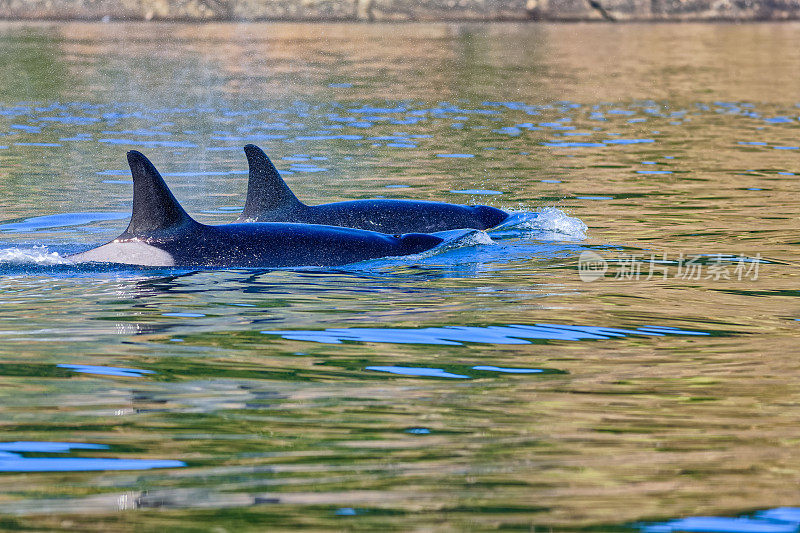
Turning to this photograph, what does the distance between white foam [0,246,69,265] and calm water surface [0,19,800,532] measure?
5cm

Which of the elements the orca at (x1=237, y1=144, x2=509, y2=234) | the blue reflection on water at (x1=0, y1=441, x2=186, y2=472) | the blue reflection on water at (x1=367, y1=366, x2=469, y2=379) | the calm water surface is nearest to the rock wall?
the calm water surface

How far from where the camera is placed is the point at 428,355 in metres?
8.78

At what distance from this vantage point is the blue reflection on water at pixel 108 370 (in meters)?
8.20

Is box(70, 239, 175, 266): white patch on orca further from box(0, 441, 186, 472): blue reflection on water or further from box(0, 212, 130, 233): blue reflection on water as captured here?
Result: box(0, 441, 186, 472): blue reflection on water

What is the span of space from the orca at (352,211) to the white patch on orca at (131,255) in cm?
230

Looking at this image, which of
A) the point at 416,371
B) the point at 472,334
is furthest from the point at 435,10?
the point at 416,371

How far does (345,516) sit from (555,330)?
14.6 ft

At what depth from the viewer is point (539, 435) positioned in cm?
679

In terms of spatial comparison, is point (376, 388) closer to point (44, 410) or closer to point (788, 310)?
point (44, 410)

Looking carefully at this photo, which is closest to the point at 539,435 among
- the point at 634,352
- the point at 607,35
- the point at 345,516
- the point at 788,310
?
→ the point at 345,516

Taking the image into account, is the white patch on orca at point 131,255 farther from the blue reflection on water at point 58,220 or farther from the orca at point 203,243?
the blue reflection on water at point 58,220

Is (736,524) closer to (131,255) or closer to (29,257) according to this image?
(131,255)

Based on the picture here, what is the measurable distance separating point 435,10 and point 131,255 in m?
119

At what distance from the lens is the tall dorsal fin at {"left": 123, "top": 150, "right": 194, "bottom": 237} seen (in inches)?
465
